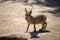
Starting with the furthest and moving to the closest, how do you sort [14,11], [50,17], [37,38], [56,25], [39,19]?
[14,11] → [50,17] → [56,25] → [39,19] → [37,38]

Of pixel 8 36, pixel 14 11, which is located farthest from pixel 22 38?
pixel 14 11

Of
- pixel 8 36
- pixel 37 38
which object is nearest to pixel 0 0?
pixel 37 38

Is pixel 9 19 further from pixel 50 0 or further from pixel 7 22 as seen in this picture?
pixel 50 0

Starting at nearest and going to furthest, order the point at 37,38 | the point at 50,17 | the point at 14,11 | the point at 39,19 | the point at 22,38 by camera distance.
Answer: the point at 22,38 → the point at 37,38 → the point at 39,19 → the point at 50,17 → the point at 14,11

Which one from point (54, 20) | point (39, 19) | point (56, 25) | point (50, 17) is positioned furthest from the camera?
point (50, 17)

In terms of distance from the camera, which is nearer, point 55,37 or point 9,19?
point 55,37

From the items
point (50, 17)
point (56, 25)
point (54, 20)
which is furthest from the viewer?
point (50, 17)

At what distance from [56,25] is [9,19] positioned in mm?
3292

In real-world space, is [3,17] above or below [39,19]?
below

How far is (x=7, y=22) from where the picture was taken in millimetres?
10961

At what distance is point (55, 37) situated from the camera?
7387 mm

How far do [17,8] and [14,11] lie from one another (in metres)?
0.93

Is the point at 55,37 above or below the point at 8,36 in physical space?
below

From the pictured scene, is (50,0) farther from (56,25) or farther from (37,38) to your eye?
(37,38)
